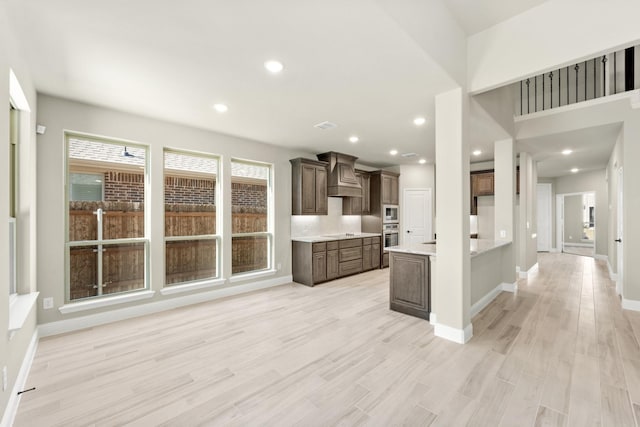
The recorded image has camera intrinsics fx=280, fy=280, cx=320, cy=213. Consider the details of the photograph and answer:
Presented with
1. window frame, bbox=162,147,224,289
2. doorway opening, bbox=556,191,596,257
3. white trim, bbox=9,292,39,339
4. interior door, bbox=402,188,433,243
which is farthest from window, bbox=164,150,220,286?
doorway opening, bbox=556,191,596,257

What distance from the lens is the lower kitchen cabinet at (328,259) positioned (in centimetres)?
538

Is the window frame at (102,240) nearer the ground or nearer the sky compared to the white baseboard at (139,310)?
nearer the sky

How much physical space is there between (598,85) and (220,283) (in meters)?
7.55

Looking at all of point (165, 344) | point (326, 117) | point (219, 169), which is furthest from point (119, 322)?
point (326, 117)

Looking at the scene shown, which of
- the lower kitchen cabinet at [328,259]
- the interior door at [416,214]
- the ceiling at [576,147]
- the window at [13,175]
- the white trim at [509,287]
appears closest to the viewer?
the window at [13,175]

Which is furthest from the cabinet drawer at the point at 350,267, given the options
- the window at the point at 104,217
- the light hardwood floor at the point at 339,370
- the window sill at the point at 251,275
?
the window at the point at 104,217

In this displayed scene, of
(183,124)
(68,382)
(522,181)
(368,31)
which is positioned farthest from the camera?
(522,181)

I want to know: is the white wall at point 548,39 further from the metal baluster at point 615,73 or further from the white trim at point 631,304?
the white trim at point 631,304

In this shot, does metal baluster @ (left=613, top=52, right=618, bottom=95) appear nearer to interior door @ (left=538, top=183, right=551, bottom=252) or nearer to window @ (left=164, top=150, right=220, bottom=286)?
window @ (left=164, top=150, right=220, bottom=286)

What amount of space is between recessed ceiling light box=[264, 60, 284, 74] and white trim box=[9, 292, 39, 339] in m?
2.83

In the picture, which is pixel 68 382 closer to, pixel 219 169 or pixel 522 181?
pixel 219 169

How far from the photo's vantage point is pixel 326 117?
12.7 feet

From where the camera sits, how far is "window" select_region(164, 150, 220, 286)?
428cm

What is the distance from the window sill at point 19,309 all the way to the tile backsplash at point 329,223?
3865mm
